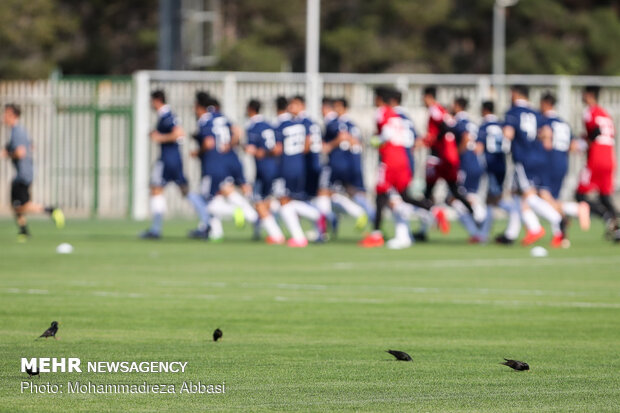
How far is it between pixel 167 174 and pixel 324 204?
2.58 meters

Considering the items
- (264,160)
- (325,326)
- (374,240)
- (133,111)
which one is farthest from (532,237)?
(133,111)

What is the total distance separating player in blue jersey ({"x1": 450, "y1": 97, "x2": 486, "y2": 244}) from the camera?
21844mm

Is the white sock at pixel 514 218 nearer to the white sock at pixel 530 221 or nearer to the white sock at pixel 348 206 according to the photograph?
the white sock at pixel 530 221

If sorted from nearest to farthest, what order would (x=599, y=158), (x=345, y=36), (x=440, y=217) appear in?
(x=599, y=158) → (x=440, y=217) → (x=345, y=36)

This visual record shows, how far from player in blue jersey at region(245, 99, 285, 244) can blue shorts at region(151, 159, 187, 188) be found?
121cm

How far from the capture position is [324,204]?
74.4 ft

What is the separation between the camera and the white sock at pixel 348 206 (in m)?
23.2

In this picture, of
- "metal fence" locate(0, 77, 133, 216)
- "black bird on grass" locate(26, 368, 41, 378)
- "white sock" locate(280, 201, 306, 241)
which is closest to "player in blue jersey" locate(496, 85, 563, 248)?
"white sock" locate(280, 201, 306, 241)

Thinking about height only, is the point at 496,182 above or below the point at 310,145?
below

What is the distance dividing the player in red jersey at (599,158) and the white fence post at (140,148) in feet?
41.1

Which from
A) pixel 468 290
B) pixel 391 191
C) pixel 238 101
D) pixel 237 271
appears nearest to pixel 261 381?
→ pixel 468 290

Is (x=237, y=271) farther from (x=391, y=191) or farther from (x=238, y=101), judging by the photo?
(x=238, y=101)

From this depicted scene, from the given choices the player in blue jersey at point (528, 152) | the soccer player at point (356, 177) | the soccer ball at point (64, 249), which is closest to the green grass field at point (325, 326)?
the soccer ball at point (64, 249)

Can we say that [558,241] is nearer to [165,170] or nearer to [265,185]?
[265,185]
